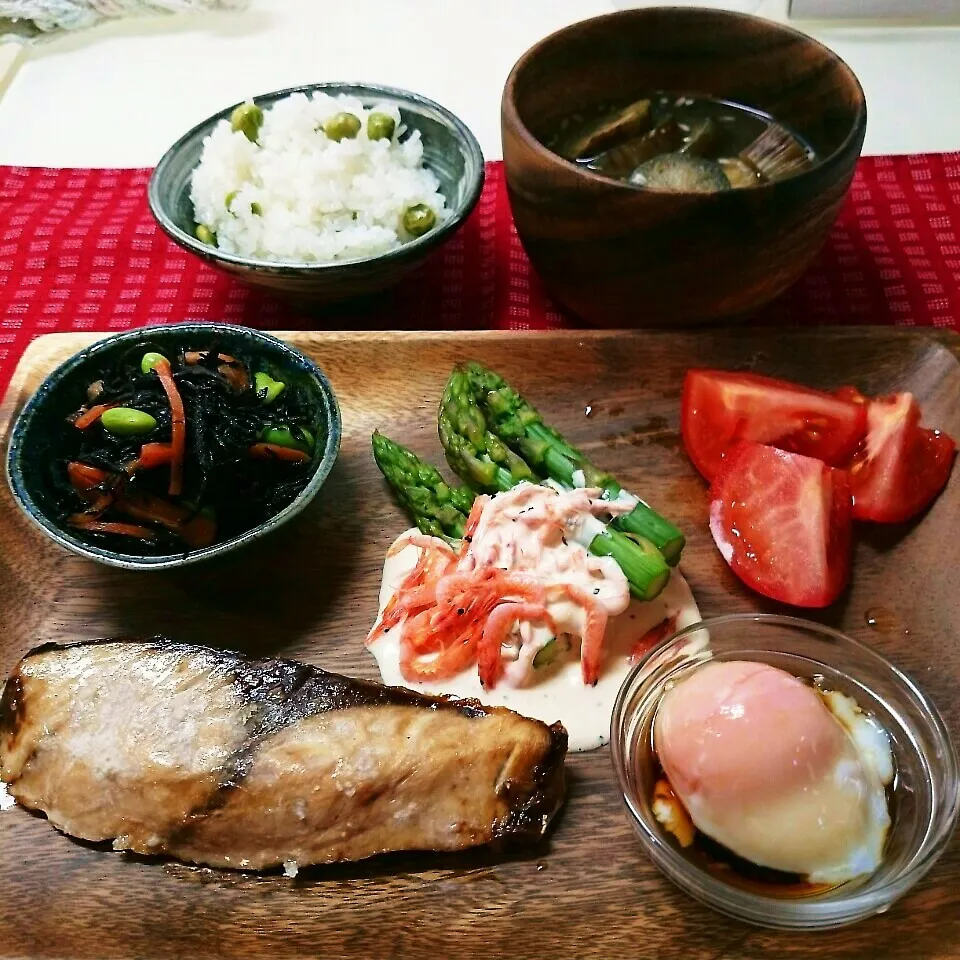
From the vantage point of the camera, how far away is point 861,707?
79.4 inches

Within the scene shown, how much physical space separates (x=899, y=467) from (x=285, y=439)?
1.65 m

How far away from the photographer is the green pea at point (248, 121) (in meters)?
3.26

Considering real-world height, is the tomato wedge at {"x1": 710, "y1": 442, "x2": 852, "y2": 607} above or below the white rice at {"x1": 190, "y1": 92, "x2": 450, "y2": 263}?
below

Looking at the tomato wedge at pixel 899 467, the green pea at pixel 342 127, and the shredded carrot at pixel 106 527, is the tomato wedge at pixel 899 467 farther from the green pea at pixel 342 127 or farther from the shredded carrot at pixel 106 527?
the green pea at pixel 342 127

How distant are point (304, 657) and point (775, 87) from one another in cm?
235

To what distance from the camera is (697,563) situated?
2393 mm

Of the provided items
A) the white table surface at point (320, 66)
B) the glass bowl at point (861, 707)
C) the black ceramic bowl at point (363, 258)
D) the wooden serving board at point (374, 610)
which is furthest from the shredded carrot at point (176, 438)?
the white table surface at point (320, 66)

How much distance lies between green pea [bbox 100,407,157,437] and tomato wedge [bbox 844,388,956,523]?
1.90 metres

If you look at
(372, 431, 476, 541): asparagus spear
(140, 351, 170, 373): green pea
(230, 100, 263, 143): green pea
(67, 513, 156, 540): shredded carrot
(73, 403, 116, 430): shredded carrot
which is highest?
(230, 100, 263, 143): green pea

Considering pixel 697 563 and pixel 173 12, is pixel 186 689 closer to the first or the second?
pixel 697 563

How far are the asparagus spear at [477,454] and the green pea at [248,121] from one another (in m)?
1.36

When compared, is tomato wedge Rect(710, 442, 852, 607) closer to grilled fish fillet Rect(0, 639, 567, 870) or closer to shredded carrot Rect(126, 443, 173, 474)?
grilled fish fillet Rect(0, 639, 567, 870)

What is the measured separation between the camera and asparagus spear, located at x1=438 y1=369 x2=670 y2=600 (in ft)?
7.66

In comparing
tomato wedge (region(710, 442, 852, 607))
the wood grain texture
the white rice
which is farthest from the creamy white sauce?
the white rice
